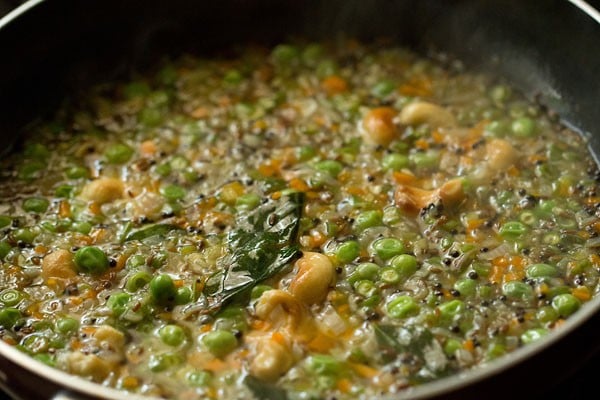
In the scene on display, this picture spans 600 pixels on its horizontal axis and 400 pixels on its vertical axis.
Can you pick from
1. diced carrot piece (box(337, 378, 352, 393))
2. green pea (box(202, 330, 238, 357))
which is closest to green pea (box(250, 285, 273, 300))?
green pea (box(202, 330, 238, 357))

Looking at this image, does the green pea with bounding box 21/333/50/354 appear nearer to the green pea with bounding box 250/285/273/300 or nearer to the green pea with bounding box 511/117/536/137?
the green pea with bounding box 250/285/273/300

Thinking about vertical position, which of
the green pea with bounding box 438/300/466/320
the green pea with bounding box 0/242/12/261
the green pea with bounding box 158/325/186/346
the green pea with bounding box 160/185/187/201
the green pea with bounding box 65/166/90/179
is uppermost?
the green pea with bounding box 438/300/466/320

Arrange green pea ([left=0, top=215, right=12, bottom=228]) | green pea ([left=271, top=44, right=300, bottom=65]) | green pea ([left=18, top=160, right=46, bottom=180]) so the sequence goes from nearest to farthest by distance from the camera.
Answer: green pea ([left=0, top=215, right=12, bottom=228]) < green pea ([left=18, top=160, right=46, bottom=180]) < green pea ([left=271, top=44, right=300, bottom=65])

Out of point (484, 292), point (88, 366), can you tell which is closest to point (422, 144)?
point (484, 292)

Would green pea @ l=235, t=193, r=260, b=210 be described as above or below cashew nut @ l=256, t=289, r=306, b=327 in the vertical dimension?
above

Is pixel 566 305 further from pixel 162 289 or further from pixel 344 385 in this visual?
pixel 162 289

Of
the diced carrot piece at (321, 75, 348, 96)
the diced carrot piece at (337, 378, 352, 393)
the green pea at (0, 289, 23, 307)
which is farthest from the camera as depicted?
the diced carrot piece at (321, 75, 348, 96)

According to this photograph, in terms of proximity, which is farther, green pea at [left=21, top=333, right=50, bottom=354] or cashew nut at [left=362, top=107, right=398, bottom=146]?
cashew nut at [left=362, top=107, right=398, bottom=146]
